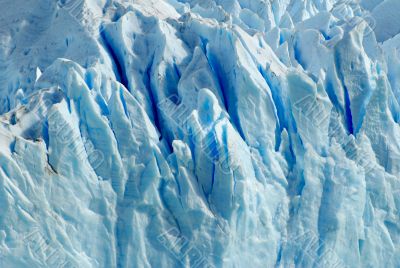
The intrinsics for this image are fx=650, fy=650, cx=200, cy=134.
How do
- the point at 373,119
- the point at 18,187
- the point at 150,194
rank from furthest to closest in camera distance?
the point at 373,119
the point at 150,194
the point at 18,187

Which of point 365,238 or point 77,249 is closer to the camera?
point 77,249

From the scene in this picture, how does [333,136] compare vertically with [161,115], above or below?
below

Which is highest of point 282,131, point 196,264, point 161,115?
point 161,115

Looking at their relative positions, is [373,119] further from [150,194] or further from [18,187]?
[18,187]

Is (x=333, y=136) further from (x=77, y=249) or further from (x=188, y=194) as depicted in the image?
(x=77, y=249)

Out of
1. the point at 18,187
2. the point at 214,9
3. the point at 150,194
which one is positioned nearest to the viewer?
the point at 18,187

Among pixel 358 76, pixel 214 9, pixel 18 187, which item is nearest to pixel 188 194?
pixel 18 187
